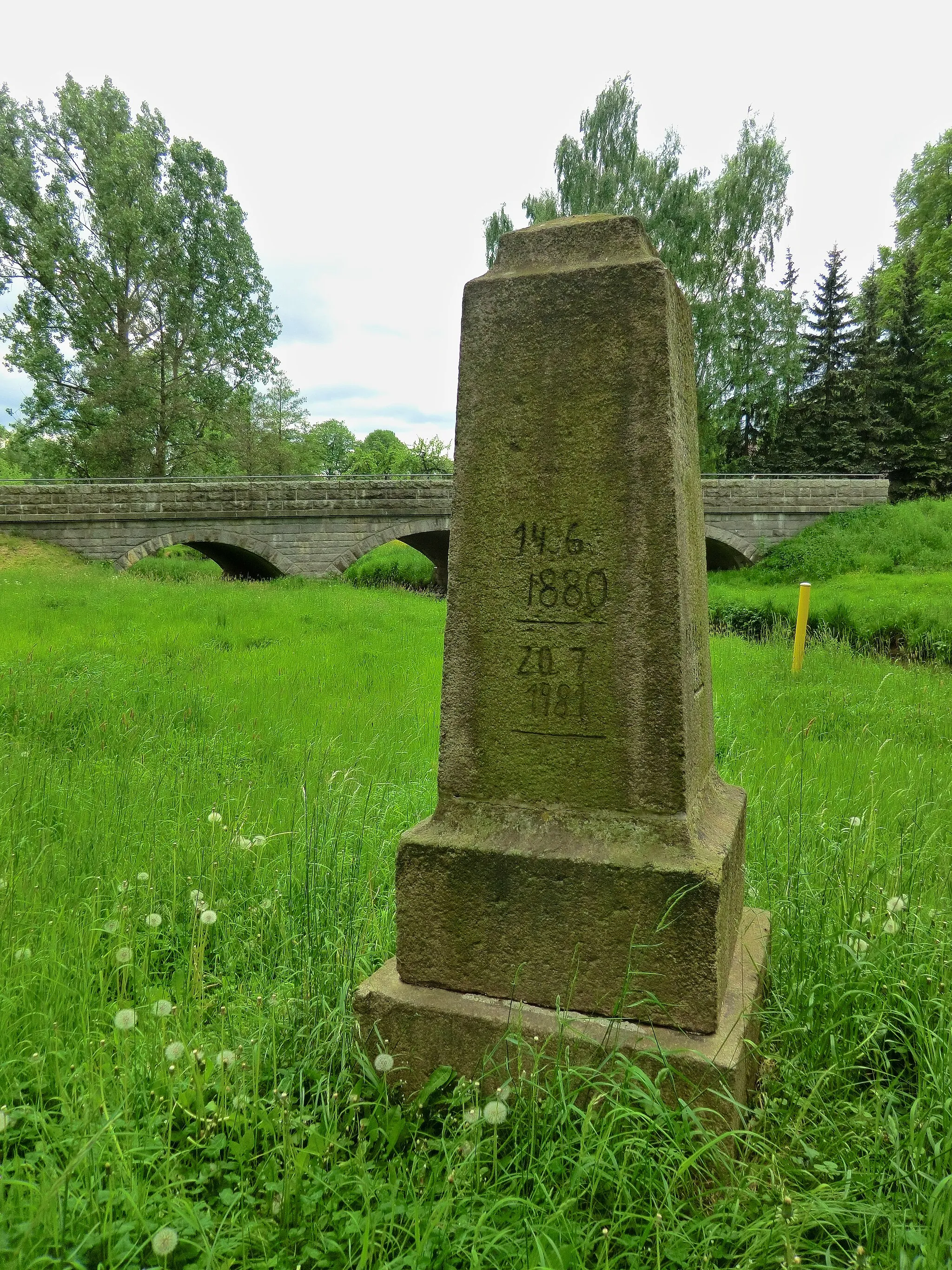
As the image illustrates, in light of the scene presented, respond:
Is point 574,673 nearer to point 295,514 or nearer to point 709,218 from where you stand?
point 295,514

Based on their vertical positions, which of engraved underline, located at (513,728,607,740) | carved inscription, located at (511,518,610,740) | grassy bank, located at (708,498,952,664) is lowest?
grassy bank, located at (708,498,952,664)

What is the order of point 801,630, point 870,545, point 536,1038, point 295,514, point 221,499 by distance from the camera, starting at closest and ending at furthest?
point 536,1038, point 801,630, point 870,545, point 221,499, point 295,514

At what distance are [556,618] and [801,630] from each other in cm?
672

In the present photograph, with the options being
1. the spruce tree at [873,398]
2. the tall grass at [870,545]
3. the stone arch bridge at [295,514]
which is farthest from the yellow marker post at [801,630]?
the spruce tree at [873,398]

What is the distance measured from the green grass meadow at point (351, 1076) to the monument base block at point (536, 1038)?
0.17 ft

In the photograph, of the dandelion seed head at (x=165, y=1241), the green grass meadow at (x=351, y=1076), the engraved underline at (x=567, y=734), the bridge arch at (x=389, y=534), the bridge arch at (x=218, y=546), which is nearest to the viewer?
the dandelion seed head at (x=165, y=1241)

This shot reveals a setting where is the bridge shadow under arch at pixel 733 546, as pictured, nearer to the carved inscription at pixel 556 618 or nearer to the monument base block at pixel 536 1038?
the carved inscription at pixel 556 618

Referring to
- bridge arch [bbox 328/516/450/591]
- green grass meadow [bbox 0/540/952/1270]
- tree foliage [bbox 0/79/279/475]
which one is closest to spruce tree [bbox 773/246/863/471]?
bridge arch [bbox 328/516/450/591]

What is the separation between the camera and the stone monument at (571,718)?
178 cm

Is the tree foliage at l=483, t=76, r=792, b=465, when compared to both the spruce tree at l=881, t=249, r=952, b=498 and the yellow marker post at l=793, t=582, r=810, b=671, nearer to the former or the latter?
the spruce tree at l=881, t=249, r=952, b=498

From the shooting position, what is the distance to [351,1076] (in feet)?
6.15

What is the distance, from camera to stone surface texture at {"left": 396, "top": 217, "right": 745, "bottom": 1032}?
1801 mm

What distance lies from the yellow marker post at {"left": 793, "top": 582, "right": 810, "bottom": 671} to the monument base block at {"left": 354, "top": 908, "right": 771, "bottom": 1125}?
630 cm

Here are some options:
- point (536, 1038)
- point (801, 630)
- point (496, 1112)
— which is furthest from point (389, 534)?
point (496, 1112)
